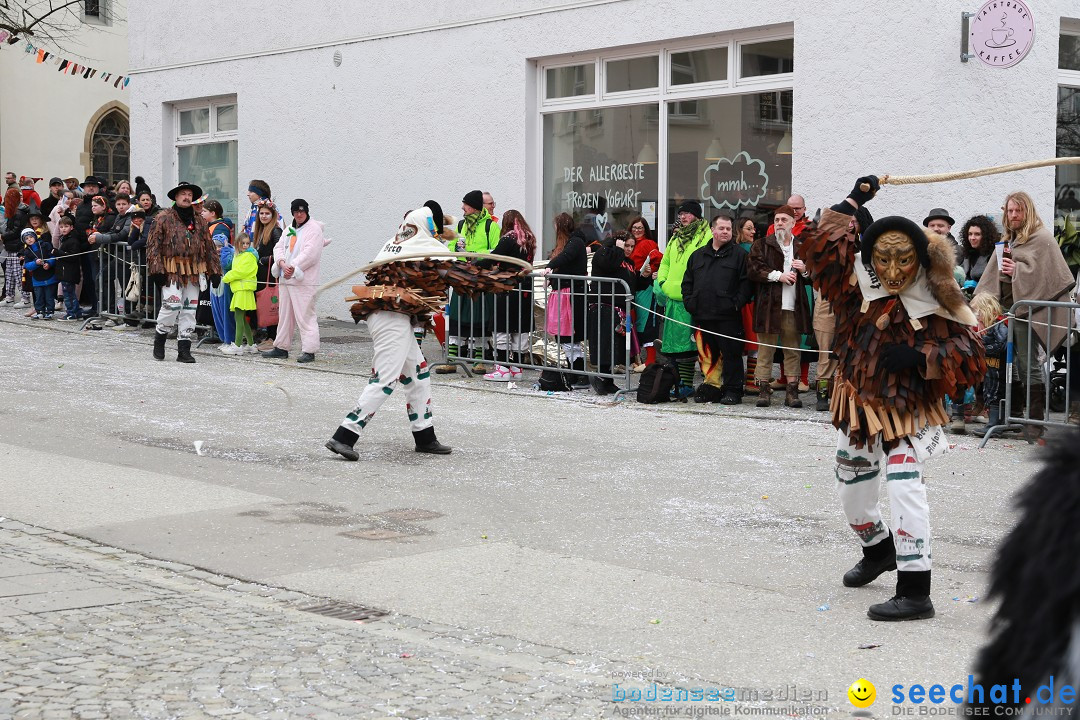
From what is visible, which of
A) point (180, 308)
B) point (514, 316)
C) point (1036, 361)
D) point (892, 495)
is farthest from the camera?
point (180, 308)

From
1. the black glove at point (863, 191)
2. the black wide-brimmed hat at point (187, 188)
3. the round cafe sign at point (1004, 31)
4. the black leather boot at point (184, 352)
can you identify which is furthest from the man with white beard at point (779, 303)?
the black leather boot at point (184, 352)

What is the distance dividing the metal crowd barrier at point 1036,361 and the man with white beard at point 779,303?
79.2 inches

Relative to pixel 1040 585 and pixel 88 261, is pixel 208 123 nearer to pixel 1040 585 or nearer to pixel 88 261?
pixel 88 261

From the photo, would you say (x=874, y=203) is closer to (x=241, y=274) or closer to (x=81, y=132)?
(x=241, y=274)

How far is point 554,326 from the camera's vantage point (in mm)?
13453

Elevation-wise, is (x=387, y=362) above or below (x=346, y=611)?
above

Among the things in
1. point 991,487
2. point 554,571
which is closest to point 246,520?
point 554,571

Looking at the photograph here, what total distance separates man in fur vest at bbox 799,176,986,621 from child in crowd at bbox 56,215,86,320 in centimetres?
1531

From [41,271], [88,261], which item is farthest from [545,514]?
[41,271]

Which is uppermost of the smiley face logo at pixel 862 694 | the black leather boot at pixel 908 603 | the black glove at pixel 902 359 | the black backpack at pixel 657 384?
the black glove at pixel 902 359

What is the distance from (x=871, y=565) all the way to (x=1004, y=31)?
8.12 meters

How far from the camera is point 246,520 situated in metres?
7.64

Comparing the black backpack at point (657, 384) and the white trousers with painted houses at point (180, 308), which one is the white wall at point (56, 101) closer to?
the white trousers with painted houses at point (180, 308)

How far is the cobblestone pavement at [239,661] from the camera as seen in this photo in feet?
15.3
